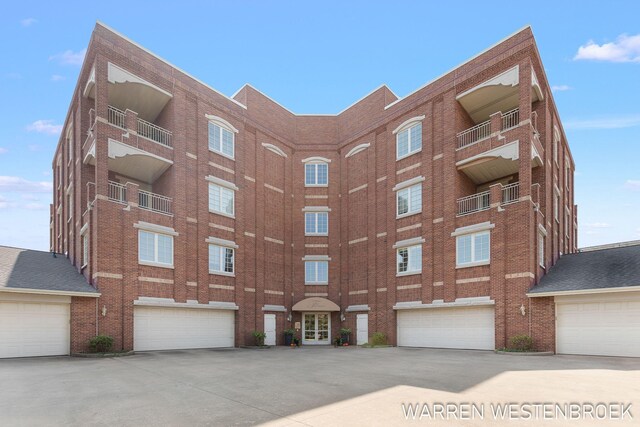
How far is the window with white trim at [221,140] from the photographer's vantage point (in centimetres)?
2579

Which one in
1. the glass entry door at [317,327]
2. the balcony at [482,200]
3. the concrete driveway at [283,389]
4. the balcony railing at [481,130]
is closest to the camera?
the concrete driveway at [283,389]

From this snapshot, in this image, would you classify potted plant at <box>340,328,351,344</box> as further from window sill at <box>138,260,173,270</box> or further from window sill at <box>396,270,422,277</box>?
window sill at <box>138,260,173,270</box>

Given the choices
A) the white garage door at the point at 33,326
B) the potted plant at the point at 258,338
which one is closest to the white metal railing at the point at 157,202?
the white garage door at the point at 33,326

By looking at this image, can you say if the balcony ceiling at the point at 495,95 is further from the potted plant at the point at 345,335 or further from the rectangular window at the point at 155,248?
the rectangular window at the point at 155,248

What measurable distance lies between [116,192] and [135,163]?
199cm

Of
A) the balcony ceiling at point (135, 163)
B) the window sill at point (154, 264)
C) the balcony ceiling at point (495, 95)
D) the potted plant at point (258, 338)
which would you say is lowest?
the potted plant at point (258, 338)

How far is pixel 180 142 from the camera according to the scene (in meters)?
23.8

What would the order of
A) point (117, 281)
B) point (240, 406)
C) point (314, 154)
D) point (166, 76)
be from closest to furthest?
point (240, 406), point (117, 281), point (166, 76), point (314, 154)

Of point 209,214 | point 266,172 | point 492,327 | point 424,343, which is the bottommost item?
point 424,343

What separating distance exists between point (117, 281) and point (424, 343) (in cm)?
1620

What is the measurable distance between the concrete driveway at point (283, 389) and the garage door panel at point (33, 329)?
1715 mm

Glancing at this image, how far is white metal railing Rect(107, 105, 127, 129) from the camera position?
71.8 ft

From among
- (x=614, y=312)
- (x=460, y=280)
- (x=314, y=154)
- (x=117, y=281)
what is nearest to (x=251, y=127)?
(x=314, y=154)

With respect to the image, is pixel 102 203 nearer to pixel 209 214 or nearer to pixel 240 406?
pixel 209 214
